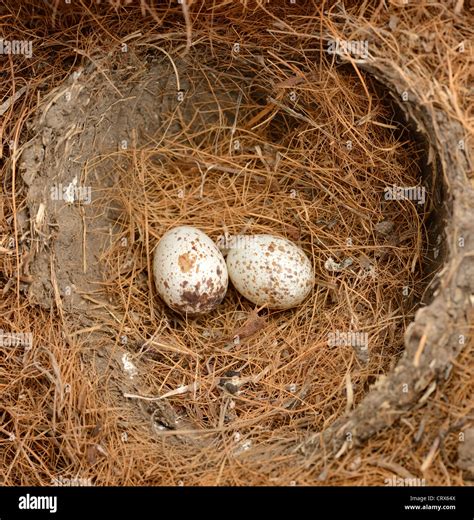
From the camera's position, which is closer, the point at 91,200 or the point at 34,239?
the point at 34,239

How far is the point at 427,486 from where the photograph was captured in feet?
6.99

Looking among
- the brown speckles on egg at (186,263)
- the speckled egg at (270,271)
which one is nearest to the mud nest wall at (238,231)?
the speckled egg at (270,271)

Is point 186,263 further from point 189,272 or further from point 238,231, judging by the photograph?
point 238,231

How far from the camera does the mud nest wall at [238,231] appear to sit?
2277 millimetres

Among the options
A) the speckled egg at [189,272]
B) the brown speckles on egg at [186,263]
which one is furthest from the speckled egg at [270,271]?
the brown speckles on egg at [186,263]

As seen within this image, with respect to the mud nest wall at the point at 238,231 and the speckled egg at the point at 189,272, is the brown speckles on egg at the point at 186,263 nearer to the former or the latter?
the speckled egg at the point at 189,272

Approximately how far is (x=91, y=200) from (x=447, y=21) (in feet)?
4.77

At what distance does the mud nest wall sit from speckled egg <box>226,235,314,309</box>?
12 cm

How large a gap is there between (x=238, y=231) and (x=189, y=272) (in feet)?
1.26

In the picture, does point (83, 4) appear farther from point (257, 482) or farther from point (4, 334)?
point (257, 482)

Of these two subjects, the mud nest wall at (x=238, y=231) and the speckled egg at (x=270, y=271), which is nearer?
the mud nest wall at (x=238, y=231)

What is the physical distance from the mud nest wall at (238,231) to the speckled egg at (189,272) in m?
0.16

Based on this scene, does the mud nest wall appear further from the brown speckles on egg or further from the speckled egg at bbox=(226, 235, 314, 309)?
the brown speckles on egg

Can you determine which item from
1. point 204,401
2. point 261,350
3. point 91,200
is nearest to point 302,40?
point 91,200
